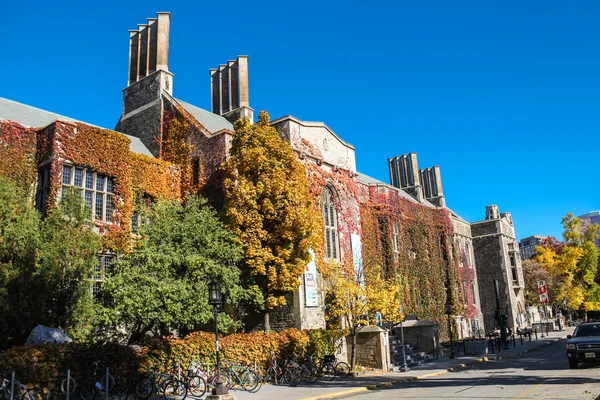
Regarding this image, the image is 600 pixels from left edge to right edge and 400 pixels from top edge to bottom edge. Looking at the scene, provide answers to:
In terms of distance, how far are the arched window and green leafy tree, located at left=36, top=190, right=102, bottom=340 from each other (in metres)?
12.5

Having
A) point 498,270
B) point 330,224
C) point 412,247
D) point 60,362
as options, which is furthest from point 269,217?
point 498,270

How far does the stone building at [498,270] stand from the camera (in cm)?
4912

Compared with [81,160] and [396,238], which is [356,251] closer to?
[396,238]

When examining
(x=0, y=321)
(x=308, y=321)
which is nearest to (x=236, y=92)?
(x=308, y=321)

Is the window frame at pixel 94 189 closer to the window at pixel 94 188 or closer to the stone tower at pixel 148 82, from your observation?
the window at pixel 94 188

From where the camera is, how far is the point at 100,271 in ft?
67.2

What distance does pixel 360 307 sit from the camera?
21.0 metres

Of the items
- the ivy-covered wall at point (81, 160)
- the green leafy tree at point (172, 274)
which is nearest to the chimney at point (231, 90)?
the ivy-covered wall at point (81, 160)

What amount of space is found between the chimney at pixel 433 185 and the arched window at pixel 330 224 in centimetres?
2836

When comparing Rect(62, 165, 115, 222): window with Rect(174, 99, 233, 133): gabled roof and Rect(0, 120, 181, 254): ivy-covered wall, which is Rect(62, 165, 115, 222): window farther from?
Rect(174, 99, 233, 133): gabled roof

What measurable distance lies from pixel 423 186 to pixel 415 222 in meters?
16.1

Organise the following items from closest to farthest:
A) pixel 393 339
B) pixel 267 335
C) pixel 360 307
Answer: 1. pixel 267 335
2. pixel 360 307
3. pixel 393 339

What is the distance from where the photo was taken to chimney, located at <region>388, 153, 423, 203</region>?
51406 millimetres

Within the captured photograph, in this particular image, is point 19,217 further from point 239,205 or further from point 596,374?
point 596,374
